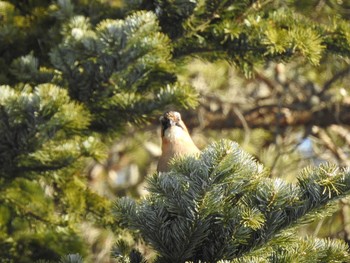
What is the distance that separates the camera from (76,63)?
4.07 m

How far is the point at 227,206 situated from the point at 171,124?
2.27m

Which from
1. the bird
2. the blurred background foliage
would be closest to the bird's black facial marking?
the bird

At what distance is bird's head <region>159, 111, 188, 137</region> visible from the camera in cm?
515

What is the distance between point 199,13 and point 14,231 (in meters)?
1.59

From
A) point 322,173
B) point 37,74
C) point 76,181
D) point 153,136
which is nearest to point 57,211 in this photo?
point 76,181

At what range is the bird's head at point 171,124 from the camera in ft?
16.9

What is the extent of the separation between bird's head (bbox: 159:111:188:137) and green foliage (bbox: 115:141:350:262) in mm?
2152

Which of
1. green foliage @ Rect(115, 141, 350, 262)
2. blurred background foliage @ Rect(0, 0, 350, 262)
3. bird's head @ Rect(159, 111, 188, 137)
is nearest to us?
green foliage @ Rect(115, 141, 350, 262)

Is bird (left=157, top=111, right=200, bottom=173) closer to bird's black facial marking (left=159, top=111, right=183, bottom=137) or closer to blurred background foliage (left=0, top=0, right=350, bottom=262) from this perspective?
bird's black facial marking (left=159, top=111, right=183, bottom=137)

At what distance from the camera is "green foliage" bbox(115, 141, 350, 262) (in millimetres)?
2852

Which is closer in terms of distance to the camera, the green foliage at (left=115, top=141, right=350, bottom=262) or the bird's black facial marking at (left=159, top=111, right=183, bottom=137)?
the green foliage at (left=115, top=141, right=350, bottom=262)

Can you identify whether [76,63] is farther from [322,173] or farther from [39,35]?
[322,173]

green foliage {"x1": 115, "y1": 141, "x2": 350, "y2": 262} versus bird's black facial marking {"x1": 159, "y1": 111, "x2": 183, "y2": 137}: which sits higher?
green foliage {"x1": 115, "y1": 141, "x2": 350, "y2": 262}

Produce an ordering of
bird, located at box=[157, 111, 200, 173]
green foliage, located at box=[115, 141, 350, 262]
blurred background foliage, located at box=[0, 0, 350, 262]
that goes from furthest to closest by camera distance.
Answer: bird, located at box=[157, 111, 200, 173] < blurred background foliage, located at box=[0, 0, 350, 262] < green foliage, located at box=[115, 141, 350, 262]
